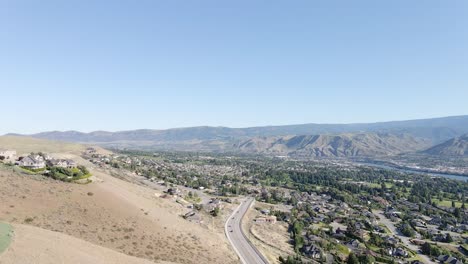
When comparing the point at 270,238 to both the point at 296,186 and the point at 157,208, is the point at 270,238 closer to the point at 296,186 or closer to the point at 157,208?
the point at 157,208

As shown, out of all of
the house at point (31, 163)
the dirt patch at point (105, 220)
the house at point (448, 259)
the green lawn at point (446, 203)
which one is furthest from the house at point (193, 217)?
the green lawn at point (446, 203)

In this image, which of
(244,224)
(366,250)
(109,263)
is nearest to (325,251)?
(366,250)

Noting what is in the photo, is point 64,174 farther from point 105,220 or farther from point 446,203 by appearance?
point 446,203

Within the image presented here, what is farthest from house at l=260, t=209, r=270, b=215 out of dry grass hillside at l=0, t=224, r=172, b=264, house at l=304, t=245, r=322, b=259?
dry grass hillside at l=0, t=224, r=172, b=264

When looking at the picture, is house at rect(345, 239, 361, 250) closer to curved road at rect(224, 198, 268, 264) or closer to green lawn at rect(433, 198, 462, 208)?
curved road at rect(224, 198, 268, 264)

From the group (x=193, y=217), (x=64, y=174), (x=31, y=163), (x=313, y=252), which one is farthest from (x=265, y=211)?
(x=31, y=163)

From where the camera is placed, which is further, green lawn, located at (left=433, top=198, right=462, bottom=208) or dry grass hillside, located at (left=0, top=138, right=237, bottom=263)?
green lawn, located at (left=433, top=198, right=462, bottom=208)
